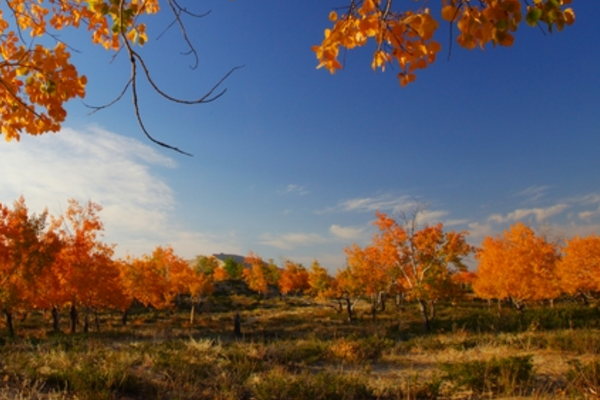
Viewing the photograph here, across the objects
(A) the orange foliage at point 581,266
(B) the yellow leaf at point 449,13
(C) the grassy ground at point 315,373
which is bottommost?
(C) the grassy ground at point 315,373

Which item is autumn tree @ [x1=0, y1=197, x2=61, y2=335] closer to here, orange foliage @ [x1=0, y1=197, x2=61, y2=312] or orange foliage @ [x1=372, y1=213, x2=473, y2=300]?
orange foliage @ [x1=0, y1=197, x2=61, y2=312]

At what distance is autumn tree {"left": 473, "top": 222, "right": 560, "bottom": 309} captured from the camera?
24.3 metres

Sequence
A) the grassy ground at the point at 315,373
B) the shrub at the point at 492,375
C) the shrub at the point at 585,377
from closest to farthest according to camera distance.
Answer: the shrub at the point at 585,377, the grassy ground at the point at 315,373, the shrub at the point at 492,375

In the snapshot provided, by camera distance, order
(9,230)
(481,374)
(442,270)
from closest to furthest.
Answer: (481,374)
(9,230)
(442,270)

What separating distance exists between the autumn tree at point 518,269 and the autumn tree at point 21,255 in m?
28.1

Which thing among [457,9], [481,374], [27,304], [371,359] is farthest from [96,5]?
[27,304]

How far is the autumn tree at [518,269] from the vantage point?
79.6ft

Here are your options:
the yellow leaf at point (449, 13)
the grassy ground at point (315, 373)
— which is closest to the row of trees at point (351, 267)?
the grassy ground at point (315, 373)

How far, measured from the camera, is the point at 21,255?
1772 centimetres

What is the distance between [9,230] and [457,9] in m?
22.3

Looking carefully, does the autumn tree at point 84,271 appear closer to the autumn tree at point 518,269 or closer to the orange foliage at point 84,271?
the orange foliage at point 84,271

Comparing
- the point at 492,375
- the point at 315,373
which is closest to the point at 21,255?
the point at 315,373

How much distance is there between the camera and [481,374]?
23.0ft

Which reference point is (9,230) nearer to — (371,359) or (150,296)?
(150,296)
